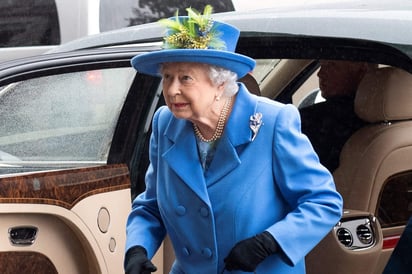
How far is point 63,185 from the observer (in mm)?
3125

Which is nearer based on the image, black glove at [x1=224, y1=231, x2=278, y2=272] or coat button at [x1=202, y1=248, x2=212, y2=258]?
black glove at [x1=224, y1=231, x2=278, y2=272]

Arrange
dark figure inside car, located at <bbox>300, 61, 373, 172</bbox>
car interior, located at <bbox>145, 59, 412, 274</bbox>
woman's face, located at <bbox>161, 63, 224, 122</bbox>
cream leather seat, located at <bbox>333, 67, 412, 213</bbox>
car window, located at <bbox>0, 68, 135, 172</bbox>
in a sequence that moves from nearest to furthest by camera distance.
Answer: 1. woman's face, located at <bbox>161, 63, 224, 122</bbox>
2. car window, located at <bbox>0, 68, 135, 172</bbox>
3. car interior, located at <bbox>145, 59, 412, 274</bbox>
4. cream leather seat, located at <bbox>333, 67, 412, 213</bbox>
5. dark figure inside car, located at <bbox>300, 61, 373, 172</bbox>

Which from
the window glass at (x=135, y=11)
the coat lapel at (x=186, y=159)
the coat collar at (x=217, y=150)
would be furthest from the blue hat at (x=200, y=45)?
the window glass at (x=135, y=11)

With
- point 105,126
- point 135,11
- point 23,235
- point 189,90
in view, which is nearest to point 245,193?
point 189,90

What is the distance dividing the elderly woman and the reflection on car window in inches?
53.1

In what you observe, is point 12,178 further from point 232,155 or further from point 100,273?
point 232,155

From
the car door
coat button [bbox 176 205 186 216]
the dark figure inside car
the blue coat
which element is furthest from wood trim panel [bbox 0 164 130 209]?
the dark figure inside car

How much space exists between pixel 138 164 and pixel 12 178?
54 centimetres

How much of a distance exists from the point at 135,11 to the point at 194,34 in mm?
4642

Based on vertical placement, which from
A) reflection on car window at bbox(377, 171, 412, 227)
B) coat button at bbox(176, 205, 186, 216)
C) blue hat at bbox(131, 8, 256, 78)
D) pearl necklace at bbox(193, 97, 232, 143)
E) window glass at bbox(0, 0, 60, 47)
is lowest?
reflection on car window at bbox(377, 171, 412, 227)

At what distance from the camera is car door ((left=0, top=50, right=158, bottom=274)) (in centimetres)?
309

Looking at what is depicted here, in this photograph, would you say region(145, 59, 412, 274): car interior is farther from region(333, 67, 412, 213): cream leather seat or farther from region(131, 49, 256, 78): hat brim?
region(131, 49, 256, 78): hat brim

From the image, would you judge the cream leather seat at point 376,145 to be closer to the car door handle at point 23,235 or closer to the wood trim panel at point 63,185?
the wood trim panel at point 63,185

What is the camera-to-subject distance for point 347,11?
10.5 feet
